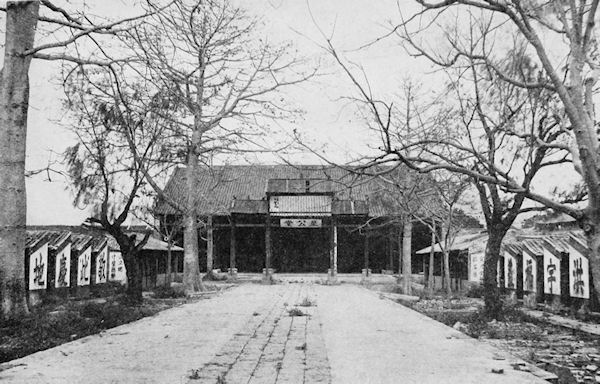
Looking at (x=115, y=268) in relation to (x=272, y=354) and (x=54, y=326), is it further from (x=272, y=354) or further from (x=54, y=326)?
(x=272, y=354)

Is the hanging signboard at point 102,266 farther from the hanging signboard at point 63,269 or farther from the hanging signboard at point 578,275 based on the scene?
the hanging signboard at point 578,275

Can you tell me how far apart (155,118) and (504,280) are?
433 inches

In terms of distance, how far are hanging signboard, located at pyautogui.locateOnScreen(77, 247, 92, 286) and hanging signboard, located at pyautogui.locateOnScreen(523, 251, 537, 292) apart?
12.0 meters

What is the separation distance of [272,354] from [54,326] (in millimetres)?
3940

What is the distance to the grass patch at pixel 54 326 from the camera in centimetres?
785

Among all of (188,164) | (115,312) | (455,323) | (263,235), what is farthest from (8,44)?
(263,235)

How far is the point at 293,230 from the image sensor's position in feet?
106

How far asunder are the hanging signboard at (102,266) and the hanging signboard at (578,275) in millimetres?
13001

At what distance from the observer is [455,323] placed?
1177 cm

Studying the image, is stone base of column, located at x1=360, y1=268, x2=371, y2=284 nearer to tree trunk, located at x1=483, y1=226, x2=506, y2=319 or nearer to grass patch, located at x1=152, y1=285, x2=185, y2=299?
grass patch, located at x1=152, y1=285, x2=185, y2=299

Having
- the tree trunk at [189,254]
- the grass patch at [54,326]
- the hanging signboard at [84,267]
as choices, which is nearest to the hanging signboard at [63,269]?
the hanging signboard at [84,267]

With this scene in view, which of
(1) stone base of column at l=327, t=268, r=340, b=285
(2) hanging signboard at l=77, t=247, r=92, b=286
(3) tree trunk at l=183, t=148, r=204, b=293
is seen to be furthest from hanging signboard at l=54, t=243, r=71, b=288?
(1) stone base of column at l=327, t=268, r=340, b=285

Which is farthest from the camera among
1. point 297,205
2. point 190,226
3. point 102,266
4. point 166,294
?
point 297,205

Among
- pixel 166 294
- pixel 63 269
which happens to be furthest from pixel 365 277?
pixel 63 269
